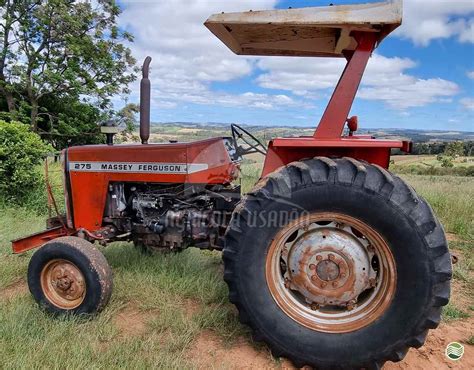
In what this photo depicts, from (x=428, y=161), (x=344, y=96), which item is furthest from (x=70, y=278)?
(x=428, y=161)

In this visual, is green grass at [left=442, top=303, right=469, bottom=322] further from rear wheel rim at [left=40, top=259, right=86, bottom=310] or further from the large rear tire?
rear wheel rim at [left=40, top=259, right=86, bottom=310]

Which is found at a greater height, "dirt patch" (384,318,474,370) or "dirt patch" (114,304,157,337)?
"dirt patch" (384,318,474,370)

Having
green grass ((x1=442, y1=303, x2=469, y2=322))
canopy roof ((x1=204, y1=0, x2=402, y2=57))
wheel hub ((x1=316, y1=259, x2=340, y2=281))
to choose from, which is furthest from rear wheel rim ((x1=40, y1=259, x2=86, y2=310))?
green grass ((x1=442, y1=303, x2=469, y2=322))

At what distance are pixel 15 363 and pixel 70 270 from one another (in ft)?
2.92

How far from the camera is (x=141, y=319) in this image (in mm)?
3105

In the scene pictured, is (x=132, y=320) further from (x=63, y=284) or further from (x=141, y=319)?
(x=63, y=284)

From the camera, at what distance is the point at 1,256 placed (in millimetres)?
4641

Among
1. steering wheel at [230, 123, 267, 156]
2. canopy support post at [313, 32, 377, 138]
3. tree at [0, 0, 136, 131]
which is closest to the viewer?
canopy support post at [313, 32, 377, 138]

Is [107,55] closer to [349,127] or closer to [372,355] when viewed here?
[349,127]

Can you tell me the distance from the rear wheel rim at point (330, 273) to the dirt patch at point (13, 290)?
7.93 ft

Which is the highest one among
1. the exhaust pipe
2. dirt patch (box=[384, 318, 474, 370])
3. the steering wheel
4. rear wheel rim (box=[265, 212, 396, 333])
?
the exhaust pipe

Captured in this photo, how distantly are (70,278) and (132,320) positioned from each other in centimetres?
58

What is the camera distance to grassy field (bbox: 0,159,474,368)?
247 cm

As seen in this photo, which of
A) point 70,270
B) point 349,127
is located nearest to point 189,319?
point 70,270
